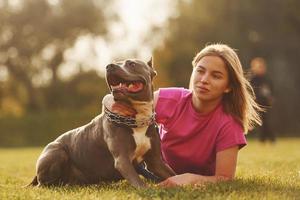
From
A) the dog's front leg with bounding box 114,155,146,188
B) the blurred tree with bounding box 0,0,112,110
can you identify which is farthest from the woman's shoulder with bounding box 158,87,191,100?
the blurred tree with bounding box 0,0,112,110

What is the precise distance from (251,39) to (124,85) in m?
28.6

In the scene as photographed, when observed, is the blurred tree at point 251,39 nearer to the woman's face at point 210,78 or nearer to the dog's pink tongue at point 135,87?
the woman's face at point 210,78

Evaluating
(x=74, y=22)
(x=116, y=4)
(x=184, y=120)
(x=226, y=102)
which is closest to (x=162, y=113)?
(x=184, y=120)

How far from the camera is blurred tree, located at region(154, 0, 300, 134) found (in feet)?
109

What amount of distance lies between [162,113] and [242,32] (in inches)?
1089

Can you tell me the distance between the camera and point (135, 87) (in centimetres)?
605

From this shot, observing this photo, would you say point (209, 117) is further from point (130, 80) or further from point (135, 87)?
point (130, 80)

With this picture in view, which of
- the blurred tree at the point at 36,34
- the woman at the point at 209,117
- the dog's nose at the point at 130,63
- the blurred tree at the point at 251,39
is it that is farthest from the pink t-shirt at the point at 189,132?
the blurred tree at the point at 36,34

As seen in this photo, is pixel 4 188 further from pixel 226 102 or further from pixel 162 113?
pixel 226 102

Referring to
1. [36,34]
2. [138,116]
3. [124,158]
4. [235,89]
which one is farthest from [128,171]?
[36,34]

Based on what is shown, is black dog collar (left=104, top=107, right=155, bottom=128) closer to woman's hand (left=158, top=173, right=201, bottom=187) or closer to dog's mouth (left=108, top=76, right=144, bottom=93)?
dog's mouth (left=108, top=76, right=144, bottom=93)

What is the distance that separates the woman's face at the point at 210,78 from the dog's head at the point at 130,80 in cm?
64

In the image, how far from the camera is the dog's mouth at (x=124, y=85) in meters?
5.93

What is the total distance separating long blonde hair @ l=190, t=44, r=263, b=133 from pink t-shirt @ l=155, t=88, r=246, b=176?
0.36 feet
